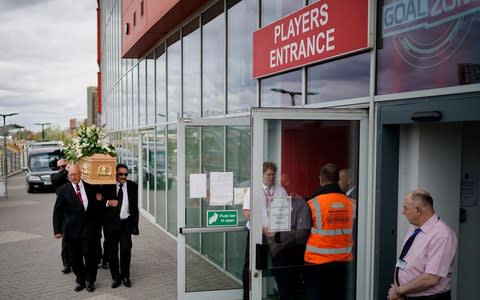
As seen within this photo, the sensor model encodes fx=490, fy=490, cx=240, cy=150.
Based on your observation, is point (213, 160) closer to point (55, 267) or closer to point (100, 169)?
point (100, 169)

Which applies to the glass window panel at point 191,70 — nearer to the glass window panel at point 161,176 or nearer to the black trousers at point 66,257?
the glass window panel at point 161,176

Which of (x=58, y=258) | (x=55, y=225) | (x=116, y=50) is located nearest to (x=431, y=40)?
(x=55, y=225)

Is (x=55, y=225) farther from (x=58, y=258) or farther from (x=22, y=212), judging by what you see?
→ (x=22, y=212)

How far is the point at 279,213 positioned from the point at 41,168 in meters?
19.6

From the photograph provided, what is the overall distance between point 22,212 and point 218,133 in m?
10.4

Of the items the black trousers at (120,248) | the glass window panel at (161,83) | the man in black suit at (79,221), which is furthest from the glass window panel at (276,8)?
the glass window panel at (161,83)

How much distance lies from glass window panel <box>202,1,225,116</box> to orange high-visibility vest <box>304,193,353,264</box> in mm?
3915

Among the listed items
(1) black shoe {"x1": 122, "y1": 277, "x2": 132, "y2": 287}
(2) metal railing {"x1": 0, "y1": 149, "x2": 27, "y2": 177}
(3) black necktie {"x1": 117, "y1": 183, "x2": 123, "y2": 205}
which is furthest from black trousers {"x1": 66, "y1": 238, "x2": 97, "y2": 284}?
(2) metal railing {"x1": 0, "y1": 149, "x2": 27, "y2": 177}

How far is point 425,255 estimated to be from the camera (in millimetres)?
3342

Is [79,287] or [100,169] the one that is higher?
[100,169]

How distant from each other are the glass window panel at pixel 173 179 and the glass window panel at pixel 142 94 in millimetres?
3168

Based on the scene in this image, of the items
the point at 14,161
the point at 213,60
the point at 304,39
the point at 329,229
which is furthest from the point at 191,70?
the point at 14,161

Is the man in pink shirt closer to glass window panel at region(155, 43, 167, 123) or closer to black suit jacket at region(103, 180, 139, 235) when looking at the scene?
black suit jacket at region(103, 180, 139, 235)

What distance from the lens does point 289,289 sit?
4.35 metres
